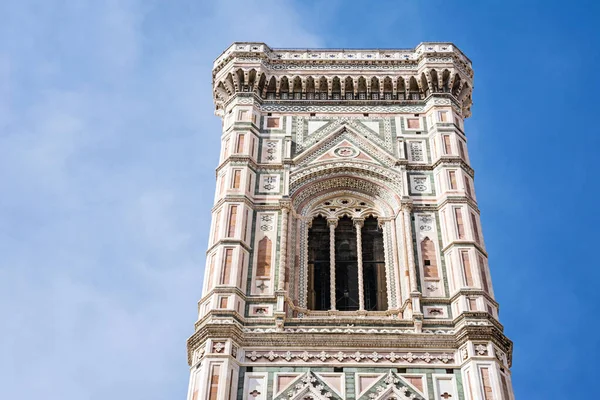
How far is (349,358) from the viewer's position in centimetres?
1698

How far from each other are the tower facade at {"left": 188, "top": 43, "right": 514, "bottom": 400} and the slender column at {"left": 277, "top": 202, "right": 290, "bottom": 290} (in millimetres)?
35

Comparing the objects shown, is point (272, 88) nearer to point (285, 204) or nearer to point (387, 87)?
point (387, 87)

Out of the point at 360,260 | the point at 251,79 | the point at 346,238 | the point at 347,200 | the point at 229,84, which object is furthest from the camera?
the point at 229,84

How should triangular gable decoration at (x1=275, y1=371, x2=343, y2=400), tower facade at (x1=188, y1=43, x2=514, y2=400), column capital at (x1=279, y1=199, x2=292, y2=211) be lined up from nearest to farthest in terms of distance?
triangular gable decoration at (x1=275, y1=371, x2=343, y2=400) < tower facade at (x1=188, y1=43, x2=514, y2=400) < column capital at (x1=279, y1=199, x2=292, y2=211)

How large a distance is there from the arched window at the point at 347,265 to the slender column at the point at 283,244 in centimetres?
70

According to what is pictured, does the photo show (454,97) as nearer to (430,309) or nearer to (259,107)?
(259,107)

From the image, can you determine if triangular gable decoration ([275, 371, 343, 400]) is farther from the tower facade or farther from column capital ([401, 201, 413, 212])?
column capital ([401, 201, 413, 212])

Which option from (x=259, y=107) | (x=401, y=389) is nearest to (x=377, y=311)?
(x=401, y=389)

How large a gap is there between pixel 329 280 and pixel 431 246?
77.5 inches

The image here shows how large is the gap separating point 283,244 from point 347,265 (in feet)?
4.63

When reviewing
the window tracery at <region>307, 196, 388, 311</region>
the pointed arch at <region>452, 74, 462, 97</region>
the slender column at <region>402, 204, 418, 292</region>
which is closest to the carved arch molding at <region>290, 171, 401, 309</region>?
the window tracery at <region>307, 196, 388, 311</region>

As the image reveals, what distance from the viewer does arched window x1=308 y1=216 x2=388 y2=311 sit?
1919cm

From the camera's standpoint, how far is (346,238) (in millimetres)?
20594

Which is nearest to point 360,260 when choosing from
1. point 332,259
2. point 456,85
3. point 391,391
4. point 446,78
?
point 332,259
